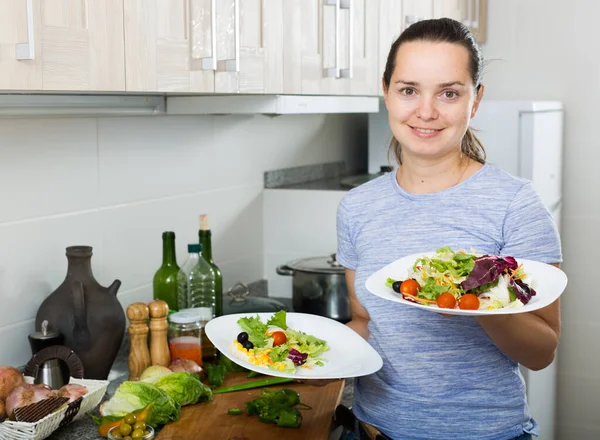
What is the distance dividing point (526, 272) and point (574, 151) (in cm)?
219

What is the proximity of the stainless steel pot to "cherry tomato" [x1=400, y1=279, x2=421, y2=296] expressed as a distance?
0.95m

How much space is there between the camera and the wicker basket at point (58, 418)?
1349 millimetres

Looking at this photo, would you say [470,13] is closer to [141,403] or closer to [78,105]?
[78,105]

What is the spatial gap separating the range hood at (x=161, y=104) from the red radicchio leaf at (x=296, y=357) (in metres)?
0.64

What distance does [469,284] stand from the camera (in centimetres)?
127

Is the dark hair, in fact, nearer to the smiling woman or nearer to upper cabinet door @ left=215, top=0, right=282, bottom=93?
the smiling woman

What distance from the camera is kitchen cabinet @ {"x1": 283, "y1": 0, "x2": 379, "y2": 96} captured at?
72.6 inches

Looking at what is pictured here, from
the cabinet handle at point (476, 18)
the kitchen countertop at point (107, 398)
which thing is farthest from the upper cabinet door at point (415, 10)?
the kitchen countertop at point (107, 398)

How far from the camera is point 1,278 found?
1692 millimetres

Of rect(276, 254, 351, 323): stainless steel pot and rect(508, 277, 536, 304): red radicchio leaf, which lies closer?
rect(508, 277, 536, 304): red radicchio leaf

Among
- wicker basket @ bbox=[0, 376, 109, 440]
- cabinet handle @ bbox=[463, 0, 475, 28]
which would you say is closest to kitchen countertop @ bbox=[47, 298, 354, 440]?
wicker basket @ bbox=[0, 376, 109, 440]

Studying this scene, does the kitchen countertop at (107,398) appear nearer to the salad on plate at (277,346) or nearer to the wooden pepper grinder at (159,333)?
the wooden pepper grinder at (159,333)

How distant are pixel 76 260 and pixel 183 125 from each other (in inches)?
26.9

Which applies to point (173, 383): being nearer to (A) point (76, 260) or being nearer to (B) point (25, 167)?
(A) point (76, 260)
